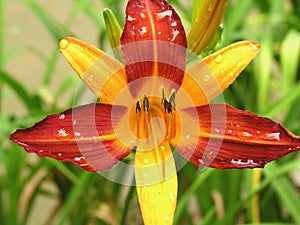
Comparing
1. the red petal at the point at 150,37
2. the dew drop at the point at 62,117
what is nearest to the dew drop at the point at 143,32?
the red petal at the point at 150,37

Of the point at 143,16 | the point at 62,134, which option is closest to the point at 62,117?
the point at 62,134

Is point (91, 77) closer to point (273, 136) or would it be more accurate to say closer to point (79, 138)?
point (79, 138)

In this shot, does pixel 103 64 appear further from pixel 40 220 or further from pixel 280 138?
pixel 40 220

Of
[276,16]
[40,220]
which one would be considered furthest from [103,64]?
[40,220]

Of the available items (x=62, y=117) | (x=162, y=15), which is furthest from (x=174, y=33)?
(x=62, y=117)

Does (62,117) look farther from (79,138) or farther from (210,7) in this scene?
(210,7)

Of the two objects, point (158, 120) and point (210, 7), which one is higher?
point (210, 7)

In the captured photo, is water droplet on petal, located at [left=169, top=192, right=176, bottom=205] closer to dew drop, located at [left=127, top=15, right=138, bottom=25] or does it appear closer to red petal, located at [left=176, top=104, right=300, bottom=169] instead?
red petal, located at [left=176, top=104, right=300, bottom=169]

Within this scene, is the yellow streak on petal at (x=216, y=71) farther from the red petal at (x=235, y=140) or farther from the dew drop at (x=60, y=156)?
the dew drop at (x=60, y=156)
